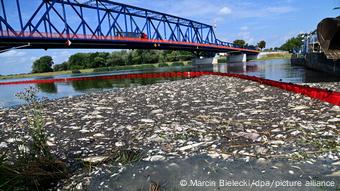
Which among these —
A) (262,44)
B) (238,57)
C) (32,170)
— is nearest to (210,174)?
(32,170)

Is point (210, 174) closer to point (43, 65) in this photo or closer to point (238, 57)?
point (238, 57)

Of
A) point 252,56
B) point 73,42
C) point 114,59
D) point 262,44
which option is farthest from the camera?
point 262,44

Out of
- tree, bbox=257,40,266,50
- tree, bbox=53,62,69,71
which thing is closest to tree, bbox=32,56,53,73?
tree, bbox=53,62,69,71

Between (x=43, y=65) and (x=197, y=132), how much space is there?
16643 cm

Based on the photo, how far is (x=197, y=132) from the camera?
574cm

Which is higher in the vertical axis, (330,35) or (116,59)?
(116,59)

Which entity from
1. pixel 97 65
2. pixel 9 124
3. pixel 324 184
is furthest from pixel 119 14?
pixel 324 184

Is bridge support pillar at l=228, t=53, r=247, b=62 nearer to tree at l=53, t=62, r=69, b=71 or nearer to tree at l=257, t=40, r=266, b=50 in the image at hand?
tree at l=257, t=40, r=266, b=50

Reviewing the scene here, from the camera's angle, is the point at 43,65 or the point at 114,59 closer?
the point at 114,59

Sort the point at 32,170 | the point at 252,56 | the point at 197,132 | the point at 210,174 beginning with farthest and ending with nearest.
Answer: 1. the point at 252,56
2. the point at 197,132
3. the point at 210,174
4. the point at 32,170

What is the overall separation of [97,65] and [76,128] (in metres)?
144

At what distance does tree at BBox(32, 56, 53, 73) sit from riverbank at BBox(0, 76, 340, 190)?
159354 mm

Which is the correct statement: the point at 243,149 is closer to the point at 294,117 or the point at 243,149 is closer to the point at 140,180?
the point at 140,180

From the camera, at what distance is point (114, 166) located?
425 cm
